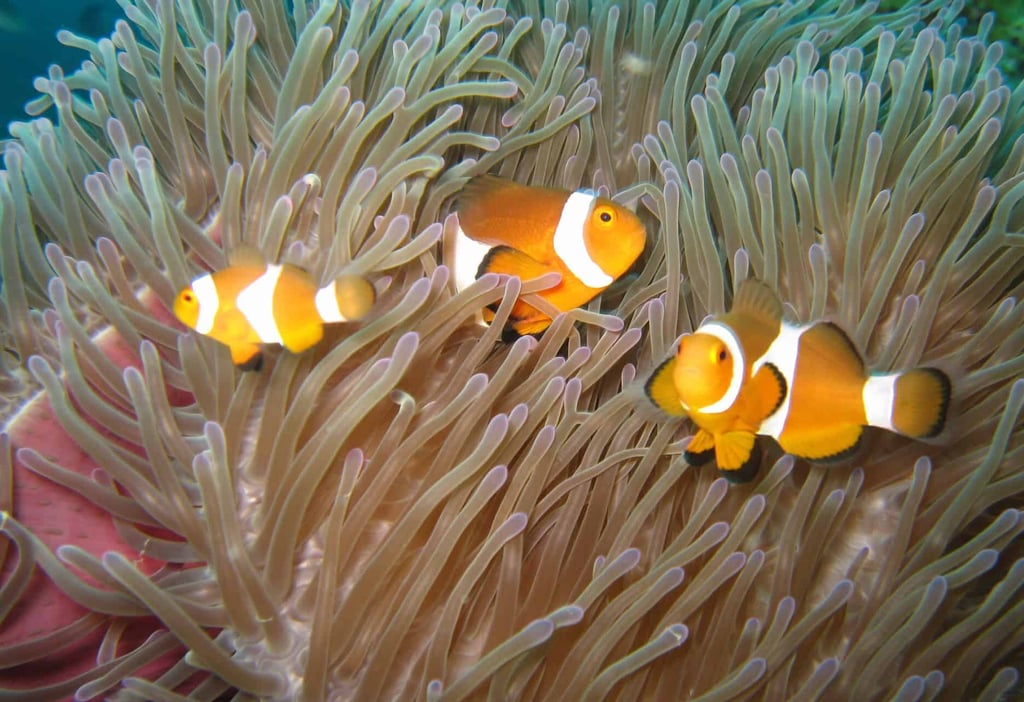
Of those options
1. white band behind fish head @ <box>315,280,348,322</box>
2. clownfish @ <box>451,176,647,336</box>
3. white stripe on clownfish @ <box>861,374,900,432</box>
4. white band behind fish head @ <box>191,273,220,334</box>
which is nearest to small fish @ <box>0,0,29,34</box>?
clownfish @ <box>451,176,647,336</box>

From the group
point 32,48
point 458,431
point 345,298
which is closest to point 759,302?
point 458,431

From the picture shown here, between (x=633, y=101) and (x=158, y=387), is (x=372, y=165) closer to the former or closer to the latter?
(x=158, y=387)

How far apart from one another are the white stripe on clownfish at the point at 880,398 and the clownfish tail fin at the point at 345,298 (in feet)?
2.59

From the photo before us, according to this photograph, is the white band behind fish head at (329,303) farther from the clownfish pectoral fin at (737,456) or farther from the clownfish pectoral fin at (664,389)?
the clownfish pectoral fin at (737,456)

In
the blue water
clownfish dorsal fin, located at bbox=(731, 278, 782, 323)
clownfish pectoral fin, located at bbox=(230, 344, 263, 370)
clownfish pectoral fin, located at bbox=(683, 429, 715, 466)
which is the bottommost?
clownfish pectoral fin, located at bbox=(683, 429, 715, 466)

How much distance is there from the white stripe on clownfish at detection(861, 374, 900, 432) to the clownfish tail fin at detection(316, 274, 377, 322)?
0.79 meters

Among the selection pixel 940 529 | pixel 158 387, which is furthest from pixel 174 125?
pixel 940 529

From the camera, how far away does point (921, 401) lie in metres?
1.09

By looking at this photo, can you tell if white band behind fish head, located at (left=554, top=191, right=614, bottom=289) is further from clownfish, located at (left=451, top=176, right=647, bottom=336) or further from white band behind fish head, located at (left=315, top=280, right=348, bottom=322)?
white band behind fish head, located at (left=315, top=280, right=348, bottom=322)

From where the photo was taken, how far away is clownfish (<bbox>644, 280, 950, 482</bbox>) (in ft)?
3.58

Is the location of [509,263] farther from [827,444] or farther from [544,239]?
[827,444]

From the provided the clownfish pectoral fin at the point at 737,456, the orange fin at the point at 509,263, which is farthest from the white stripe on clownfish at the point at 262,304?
the clownfish pectoral fin at the point at 737,456

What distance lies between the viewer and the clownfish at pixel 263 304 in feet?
3.67

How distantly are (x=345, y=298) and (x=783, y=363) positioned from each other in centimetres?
70
